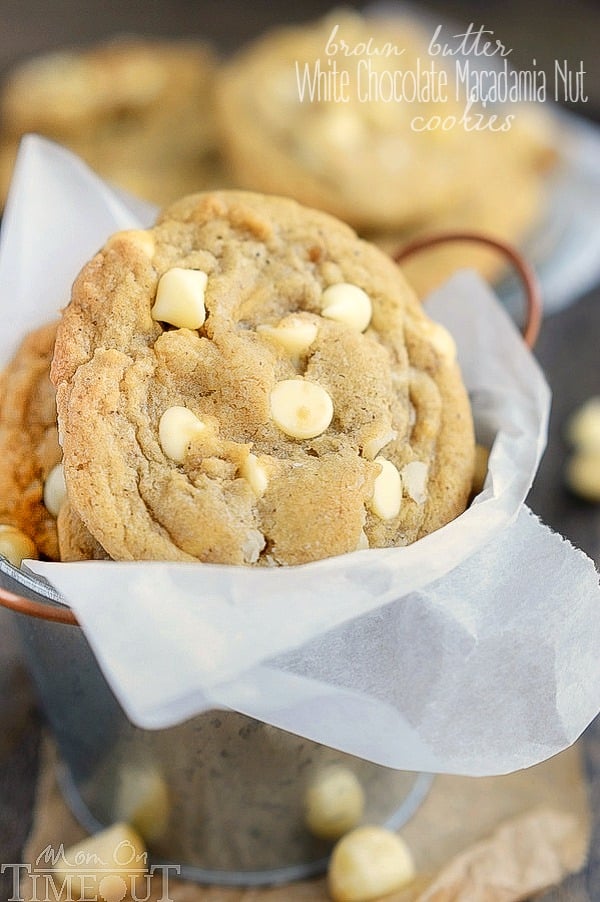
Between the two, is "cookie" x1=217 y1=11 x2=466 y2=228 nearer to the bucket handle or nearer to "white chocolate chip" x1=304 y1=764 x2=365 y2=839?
the bucket handle

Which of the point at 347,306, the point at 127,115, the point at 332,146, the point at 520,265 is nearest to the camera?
the point at 347,306

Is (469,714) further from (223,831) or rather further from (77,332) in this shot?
(77,332)

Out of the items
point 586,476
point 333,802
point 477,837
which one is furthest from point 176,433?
point 586,476

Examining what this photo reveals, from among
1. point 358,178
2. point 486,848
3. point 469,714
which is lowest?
point 486,848

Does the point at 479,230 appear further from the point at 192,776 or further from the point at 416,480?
the point at 192,776

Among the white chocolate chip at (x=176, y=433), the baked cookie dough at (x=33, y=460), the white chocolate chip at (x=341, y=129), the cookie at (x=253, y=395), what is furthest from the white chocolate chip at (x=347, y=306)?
the white chocolate chip at (x=341, y=129)

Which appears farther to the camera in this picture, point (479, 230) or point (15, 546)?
point (479, 230)

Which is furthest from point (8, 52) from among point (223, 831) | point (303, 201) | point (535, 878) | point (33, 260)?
point (535, 878)
